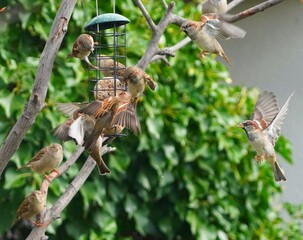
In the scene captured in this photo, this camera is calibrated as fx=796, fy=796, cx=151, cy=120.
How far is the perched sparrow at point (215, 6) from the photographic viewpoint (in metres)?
3.81

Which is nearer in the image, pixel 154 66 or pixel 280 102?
pixel 154 66

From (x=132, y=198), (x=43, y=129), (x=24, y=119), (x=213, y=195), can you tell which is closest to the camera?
(x=24, y=119)

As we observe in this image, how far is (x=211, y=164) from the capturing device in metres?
5.13

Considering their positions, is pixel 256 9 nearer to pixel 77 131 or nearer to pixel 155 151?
pixel 77 131

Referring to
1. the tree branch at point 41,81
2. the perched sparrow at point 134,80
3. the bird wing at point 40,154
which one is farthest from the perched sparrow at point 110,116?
the bird wing at point 40,154

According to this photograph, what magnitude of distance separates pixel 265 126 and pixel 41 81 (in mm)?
1713

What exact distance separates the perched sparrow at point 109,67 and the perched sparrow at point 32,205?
661 millimetres

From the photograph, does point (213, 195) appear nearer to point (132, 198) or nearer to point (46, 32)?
point (132, 198)

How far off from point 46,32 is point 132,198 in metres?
1.14

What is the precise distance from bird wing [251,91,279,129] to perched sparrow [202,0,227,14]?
1.56 ft

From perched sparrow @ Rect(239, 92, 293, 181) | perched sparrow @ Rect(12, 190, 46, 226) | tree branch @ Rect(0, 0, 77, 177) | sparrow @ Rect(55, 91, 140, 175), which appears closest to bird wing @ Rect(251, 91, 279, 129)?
perched sparrow @ Rect(239, 92, 293, 181)

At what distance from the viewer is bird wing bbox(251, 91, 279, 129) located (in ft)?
13.1

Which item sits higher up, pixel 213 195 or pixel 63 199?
pixel 63 199

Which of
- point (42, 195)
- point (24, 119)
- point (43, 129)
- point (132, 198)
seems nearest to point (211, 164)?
point (132, 198)
